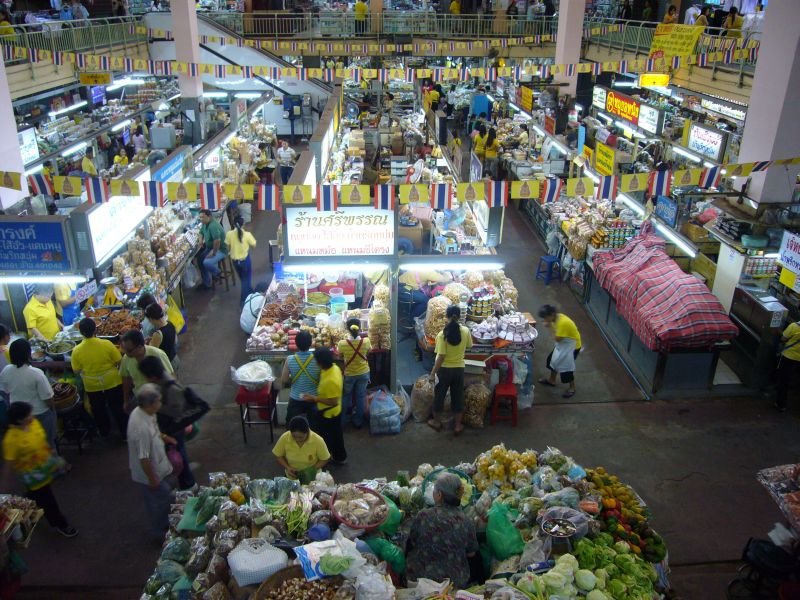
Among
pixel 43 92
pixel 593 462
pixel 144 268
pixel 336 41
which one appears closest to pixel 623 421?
pixel 593 462

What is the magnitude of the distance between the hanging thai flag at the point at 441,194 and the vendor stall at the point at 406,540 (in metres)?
4.65

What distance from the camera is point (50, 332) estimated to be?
850 centimetres

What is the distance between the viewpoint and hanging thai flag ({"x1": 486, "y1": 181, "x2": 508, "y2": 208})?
930 centimetres

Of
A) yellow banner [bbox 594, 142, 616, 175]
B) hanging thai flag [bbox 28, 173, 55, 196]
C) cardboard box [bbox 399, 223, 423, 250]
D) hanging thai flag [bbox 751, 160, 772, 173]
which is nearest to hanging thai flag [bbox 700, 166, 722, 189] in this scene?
hanging thai flag [bbox 751, 160, 772, 173]

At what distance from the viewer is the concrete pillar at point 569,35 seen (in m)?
19.2

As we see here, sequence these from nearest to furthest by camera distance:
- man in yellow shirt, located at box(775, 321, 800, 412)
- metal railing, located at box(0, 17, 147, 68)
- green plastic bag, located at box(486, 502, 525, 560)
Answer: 1. green plastic bag, located at box(486, 502, 525, 560)
2. man in yellow shirt, located at box(775, 321, 800, 412)
3. metal railing, located at box(0, 17, 147, 68)

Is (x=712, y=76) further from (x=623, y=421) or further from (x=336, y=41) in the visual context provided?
(x=336, y=41)

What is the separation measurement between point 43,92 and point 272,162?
6.71 m

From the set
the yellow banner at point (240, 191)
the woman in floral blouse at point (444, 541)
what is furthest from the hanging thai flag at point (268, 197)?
the woman in floral blouse at point (444, 541)

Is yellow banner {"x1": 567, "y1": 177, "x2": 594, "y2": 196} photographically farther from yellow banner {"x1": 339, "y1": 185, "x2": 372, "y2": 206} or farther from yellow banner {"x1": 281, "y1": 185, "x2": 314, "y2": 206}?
yellow banner {"x1": 281, "y1": 185, "x2": 314, "y2": 206}

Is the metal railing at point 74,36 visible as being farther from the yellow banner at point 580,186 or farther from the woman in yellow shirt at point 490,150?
the yellow banner at point 580,186

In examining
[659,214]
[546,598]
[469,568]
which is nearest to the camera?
[546,598]

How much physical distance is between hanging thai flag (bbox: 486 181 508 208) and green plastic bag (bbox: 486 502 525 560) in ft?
17.2

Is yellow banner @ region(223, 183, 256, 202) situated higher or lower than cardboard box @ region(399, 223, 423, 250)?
higher
